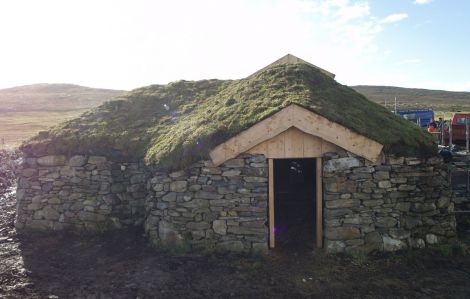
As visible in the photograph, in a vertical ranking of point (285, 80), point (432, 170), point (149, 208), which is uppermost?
point (285, 80)

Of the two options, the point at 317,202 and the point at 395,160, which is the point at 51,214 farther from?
the point at 395,160

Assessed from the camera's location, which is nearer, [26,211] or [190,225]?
[190,225]

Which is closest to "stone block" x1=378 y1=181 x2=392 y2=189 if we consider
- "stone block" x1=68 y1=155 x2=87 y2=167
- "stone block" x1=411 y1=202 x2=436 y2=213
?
"stone block" x1=411 y1=202 x2=436 y2=213

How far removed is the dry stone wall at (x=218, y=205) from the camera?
288 inches

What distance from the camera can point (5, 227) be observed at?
9789 mm

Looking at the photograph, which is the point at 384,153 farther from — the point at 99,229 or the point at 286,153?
the point at 99,229

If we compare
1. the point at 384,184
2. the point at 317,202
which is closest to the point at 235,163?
the point at 317,202

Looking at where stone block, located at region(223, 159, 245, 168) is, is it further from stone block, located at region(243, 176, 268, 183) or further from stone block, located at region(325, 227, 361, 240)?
stone block, located at region(325, 227, 361, 240)

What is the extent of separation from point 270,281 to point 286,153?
243 centimetres

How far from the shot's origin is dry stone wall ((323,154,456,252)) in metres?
7.24

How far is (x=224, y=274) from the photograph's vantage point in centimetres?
679

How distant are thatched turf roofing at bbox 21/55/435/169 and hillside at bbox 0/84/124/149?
26458 mm

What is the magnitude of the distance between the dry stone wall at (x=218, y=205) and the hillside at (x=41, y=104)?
3035 cm

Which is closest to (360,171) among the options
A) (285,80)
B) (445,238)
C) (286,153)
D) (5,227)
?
(286,153)
